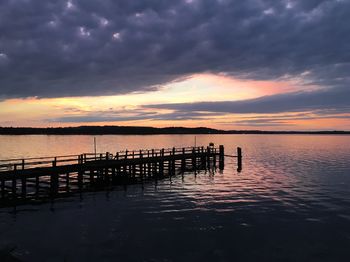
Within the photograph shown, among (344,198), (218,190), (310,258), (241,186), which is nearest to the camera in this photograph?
(310,258)

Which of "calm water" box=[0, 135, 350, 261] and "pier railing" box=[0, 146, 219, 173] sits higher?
"pier railing" box=[0, 146, 219, 173]

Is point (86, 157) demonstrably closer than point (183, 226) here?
No

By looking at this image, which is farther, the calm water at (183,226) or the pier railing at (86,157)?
the pier railing at (86,157)

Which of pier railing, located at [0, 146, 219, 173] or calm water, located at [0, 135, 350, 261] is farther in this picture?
pier railing, located at [0, 146, 219, 173]

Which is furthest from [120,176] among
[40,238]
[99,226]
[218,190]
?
[40,238]

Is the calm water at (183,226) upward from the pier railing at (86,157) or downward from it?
downward

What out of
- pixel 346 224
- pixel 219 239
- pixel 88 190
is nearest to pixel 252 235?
pixel 219 239

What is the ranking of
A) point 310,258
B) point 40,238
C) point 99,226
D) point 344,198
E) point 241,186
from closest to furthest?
point 310,258, point 40,238, point 99,226, point 344,198, point 241,186

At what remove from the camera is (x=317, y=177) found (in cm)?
4569

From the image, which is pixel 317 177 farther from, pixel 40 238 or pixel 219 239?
pixel 40 238

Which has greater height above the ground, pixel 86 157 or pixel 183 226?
pixel 86 157

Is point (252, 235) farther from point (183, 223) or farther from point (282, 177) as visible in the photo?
point (282, 177)

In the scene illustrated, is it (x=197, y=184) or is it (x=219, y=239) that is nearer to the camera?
(x=219, y=239)

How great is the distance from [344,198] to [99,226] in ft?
70.2
